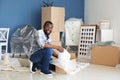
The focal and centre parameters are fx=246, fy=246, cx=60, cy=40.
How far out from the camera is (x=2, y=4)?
607 cm

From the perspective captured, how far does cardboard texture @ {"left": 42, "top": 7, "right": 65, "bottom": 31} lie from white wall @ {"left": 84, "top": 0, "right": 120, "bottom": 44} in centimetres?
96

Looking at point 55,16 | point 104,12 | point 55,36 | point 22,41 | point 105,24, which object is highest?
point 104,12

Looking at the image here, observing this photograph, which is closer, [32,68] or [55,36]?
[32,68]

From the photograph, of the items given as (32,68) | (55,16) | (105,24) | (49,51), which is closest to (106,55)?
(105,24)

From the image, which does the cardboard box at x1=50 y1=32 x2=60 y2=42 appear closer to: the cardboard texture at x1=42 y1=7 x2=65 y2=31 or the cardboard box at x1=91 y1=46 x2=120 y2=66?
the cardboard texture at x1=42 y1=7 x2=65 y2=31

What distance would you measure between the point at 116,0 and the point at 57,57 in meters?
2.64

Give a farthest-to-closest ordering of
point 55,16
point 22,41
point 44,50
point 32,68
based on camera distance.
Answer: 1. point 55,16
2. point 22,41
3. point 32,68
4. point 44,50

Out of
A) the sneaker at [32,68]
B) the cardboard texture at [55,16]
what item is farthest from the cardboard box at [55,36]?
the sneaker at [32,68]

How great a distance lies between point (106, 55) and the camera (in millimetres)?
5082

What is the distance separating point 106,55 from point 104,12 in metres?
1.72

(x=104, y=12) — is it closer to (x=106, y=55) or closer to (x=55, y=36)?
(x=55, y=36)

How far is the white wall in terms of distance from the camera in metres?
5.97

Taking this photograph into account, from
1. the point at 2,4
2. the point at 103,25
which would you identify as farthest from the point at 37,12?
the point at 103,25

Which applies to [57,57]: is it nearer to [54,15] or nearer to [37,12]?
[54,15]
